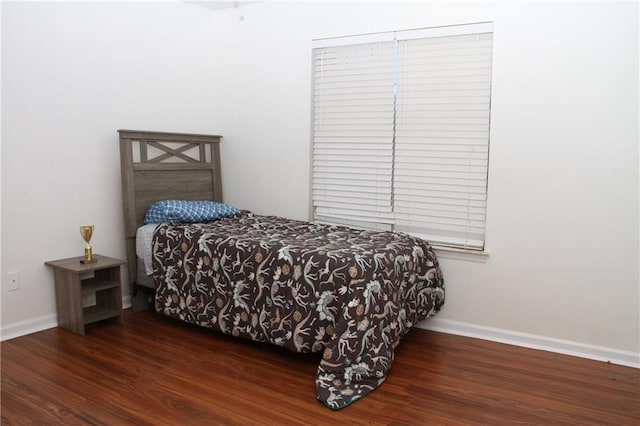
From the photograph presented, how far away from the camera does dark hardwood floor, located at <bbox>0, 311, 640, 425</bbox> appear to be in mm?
2400

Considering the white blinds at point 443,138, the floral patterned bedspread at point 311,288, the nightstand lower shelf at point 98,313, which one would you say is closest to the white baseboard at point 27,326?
the nightstand lower shelf at point 98,313

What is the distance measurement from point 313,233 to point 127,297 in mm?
1556

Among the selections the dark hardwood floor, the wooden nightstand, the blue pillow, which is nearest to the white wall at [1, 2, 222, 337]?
the wooden nightstand

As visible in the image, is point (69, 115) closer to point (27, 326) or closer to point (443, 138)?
point (27, 326)

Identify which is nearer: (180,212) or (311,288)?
(311,288)

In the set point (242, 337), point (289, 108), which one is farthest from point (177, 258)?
point (289, 108)

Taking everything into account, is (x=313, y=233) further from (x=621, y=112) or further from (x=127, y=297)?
(x=621, y=112)

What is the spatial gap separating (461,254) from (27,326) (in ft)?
9.40

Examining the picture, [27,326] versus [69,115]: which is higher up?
[69,115]

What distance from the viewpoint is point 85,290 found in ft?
11.0

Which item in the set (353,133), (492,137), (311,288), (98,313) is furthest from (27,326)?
(492,137)

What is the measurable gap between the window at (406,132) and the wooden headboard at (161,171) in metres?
0.95

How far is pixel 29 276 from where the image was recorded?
133 inches

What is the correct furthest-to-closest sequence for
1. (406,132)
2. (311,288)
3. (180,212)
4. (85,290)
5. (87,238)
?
1. (180,212)
2. (406,132)
3. (87,238)
4. (85,290)
5. (311,288)
